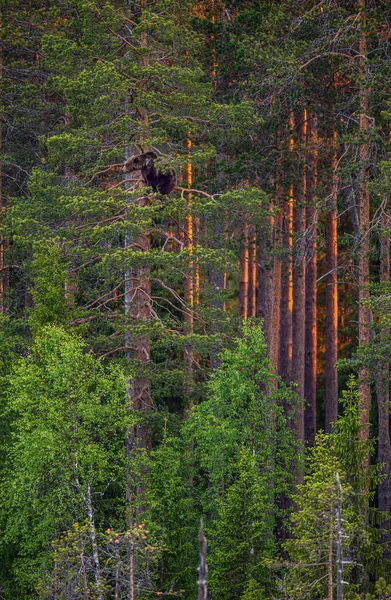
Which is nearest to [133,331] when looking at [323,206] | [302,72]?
[323,206]

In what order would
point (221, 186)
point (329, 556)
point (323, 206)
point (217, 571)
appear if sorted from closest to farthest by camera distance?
point (329, 556)
point (217, 571)
point (323, 206)
point (221, 186)

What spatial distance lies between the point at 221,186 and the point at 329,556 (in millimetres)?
11051

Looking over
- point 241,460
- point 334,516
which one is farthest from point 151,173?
point 334,516

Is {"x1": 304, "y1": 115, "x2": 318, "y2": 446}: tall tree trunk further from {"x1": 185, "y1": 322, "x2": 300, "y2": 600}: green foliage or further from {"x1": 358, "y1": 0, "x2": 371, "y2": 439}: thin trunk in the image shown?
{"x1": 185, "y1": 322, "x2": 300, "y2": 600}: green foliage

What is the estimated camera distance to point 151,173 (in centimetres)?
2569

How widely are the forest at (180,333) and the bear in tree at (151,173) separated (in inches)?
2.1

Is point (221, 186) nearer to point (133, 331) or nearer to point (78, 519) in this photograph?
point (133, 331)

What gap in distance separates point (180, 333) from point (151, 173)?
12.9 ft

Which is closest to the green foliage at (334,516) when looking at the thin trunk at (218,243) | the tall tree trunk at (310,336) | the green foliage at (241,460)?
the green foliage at (241,460)

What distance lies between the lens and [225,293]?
26734 mm

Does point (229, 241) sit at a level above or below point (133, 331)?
above

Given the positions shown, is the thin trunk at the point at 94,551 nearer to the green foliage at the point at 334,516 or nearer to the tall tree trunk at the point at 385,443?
the green foliage at the point at 334,516

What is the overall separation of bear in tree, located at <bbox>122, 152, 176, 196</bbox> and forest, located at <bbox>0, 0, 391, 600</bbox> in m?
0.05

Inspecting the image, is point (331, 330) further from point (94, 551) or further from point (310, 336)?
point (94, 551)
